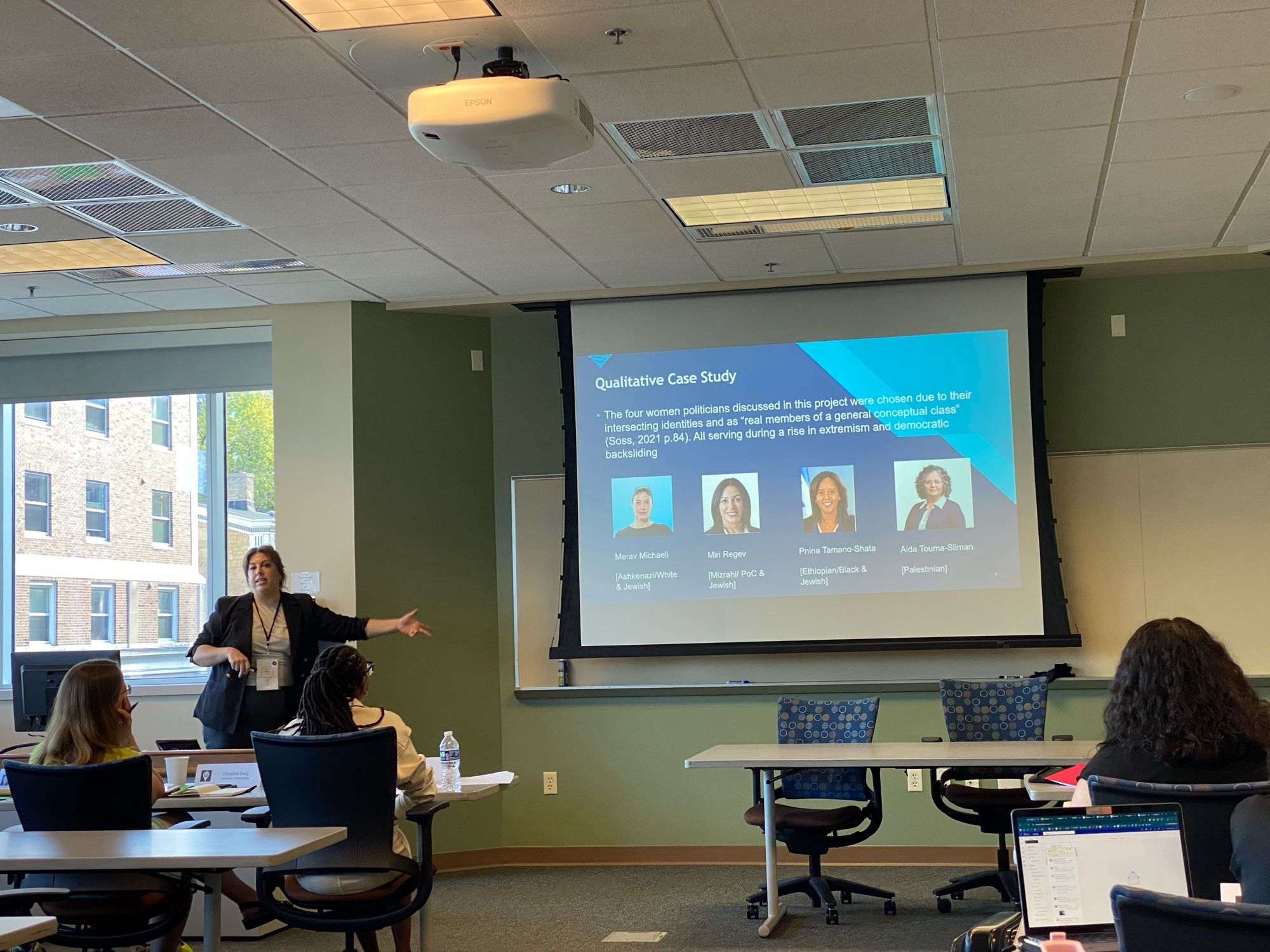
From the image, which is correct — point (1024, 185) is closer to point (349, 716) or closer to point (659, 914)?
point (349, 716)

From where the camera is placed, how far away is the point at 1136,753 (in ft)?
9.47

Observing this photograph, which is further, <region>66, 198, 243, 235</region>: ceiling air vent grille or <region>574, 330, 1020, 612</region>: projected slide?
<region>574, 330, 1020, 612</region>: projected slide

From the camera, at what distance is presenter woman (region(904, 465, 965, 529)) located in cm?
689

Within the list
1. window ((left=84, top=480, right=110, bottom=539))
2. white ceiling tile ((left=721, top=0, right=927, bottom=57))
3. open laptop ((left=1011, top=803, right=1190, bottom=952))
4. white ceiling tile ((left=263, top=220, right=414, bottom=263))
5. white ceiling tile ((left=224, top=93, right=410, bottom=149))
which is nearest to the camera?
open laptop ((left=1011, top=803, right=1190, bottom=952))

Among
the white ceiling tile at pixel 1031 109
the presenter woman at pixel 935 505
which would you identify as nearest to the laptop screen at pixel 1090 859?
the white ceiling tile at pixel 1031 109

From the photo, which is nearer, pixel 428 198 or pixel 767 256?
pixel 428 198

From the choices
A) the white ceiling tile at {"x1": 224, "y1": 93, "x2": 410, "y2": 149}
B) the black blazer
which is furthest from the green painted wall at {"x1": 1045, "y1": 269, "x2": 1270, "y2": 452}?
the white ceiling tile at {"x1": 224, "y1": 93, "x2": 410, "y2": 149}

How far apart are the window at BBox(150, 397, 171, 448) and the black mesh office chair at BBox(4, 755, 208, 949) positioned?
4.32 metres

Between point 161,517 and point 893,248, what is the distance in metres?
4.59

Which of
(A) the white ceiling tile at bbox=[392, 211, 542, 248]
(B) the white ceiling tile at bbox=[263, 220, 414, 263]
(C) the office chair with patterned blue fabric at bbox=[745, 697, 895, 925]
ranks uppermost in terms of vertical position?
(B) the white ceiling tile at bbox=[263, 220, 414, 263]

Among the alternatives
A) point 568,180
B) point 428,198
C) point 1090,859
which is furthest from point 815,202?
point 1090,859

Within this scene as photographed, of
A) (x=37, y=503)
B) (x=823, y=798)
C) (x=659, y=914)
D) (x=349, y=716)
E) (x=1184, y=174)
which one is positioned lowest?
(x=659, y=914)

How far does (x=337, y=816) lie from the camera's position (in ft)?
12.9

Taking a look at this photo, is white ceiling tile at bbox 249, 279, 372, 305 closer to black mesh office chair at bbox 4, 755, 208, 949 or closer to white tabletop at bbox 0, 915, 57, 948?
black mesh office chair at bbox 4, 755, 208, 949
